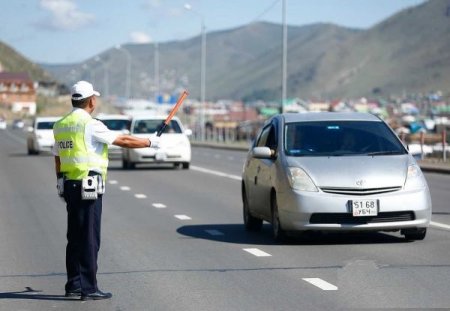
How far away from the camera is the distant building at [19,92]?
171000 mm

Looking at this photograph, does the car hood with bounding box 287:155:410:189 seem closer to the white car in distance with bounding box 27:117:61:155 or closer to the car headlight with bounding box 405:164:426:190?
the car headlight with bounding box 405:164:426:190

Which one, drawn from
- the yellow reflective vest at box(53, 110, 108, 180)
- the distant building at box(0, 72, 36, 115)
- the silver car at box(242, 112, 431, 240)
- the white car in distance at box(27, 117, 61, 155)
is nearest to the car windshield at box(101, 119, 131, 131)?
the white car in distance at box(27, 117, 61, 155)

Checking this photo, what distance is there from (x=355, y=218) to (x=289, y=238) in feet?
3.93

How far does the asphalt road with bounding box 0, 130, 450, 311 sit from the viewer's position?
34.8 ft

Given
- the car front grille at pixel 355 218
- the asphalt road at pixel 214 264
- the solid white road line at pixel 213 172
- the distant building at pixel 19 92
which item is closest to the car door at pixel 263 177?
the asphalt road at pixel 214 264

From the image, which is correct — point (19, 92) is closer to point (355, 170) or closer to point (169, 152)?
point (169, 152)

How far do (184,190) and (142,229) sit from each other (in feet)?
30.7

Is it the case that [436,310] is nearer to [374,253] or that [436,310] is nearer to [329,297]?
[329,297]

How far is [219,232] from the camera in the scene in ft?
55.3

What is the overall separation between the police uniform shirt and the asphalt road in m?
1.21

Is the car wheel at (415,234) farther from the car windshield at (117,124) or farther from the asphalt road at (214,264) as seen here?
the car windshield at (117,124)

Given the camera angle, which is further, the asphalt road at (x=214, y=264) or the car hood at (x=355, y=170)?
the car hood at (x=355, y=170)

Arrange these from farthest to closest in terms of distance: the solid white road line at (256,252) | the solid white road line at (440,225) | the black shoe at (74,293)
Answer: the solid white road line at (440,225) → the solid white road line at (256,252) → the black shoe at (74,293)

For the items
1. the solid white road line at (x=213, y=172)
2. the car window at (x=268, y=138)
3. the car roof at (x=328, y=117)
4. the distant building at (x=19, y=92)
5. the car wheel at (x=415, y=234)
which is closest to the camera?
the car wheel at (x=415, y=234)
